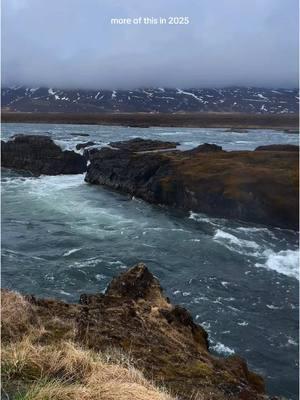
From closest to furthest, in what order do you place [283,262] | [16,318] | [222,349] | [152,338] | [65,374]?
1. [65,374]
2. [16,318]
3. [152,338]
4. [222,349]
5. [283,262]

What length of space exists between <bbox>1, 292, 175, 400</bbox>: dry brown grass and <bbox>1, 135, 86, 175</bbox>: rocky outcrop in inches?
1951

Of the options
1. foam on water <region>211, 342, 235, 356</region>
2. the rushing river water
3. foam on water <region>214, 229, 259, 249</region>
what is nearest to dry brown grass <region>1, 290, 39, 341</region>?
foam on water <region>211, 342, 235, 356</region>

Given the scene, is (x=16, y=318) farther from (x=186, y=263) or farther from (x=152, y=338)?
(x=186, y=263)

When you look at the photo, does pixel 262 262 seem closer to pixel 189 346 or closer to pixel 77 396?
pixel 189 346

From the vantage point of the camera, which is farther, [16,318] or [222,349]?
[222,349]

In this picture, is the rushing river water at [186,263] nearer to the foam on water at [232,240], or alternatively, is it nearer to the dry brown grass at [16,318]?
the foam on water at [232,240]

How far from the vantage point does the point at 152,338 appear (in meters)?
9.23

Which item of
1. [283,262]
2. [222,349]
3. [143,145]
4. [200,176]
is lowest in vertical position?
[222,349]

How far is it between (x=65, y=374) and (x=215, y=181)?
1332 inches

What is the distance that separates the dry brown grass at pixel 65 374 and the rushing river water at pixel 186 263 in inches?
336

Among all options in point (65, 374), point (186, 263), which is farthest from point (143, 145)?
point (65, 374)

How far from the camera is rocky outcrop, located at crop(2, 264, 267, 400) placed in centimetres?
743

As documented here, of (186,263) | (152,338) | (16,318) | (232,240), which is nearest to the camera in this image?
(16,318)

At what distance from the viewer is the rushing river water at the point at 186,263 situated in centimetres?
1633
